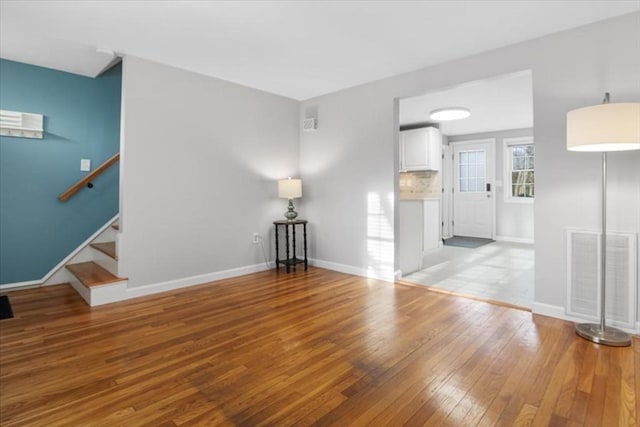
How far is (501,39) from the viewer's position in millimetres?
2926

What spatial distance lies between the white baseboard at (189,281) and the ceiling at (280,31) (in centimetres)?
236

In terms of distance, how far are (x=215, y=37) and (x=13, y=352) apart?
2824 mm

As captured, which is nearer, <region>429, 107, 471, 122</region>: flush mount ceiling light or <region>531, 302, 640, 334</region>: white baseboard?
<region>531, 302, 640, 334</region>: white baseboard

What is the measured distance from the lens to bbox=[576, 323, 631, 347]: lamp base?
89.1 inches

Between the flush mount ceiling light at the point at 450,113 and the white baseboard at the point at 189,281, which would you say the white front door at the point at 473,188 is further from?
the white baseboard at the point at 189,281

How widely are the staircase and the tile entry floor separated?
3.24 meters

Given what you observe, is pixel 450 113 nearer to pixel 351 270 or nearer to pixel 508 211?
pixel 351 270

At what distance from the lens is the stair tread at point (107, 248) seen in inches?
139

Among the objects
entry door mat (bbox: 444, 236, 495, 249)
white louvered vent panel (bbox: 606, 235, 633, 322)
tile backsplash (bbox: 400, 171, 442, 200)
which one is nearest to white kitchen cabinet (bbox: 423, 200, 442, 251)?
tile backsplash (bbox: 400, 171, 442, 200)

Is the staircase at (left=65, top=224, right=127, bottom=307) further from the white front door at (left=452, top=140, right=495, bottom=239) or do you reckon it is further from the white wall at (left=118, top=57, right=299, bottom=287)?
the white front door at (left=452, top=140, right=495, bottom=239)

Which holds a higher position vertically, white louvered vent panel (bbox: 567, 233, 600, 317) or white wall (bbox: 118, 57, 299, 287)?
white wall (bbox: 118, 57, 299, 287)

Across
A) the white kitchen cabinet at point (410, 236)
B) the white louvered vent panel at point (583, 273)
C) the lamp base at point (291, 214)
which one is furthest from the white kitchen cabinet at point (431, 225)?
the white louvered vent panel at point (583, 273)

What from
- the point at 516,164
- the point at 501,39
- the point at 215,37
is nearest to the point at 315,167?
Result: the point at 215,37

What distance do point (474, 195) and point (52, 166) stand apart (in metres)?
7.73
